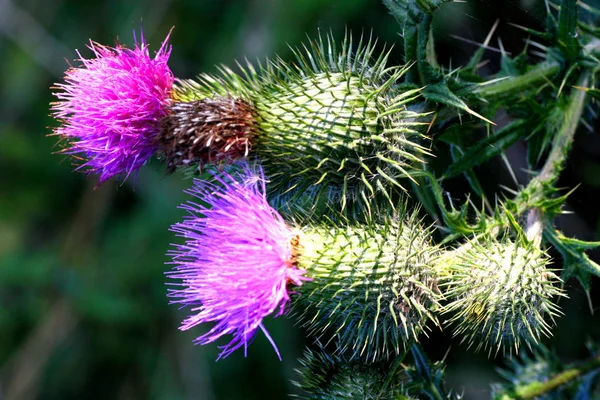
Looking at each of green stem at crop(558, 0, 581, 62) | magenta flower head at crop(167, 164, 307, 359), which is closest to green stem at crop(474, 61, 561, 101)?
green stem at crop(558, 0, 581, 62)

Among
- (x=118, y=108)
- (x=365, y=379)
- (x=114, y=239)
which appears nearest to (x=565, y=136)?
(x=365, y=379)

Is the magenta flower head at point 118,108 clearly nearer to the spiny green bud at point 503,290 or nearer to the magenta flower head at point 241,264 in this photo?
the magenta flower head at point 241,264

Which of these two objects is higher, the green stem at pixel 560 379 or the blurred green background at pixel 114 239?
the blurred green background at pixel 114 239

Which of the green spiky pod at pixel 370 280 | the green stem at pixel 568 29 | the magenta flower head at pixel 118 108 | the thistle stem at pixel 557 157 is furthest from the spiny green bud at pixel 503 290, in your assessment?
the magenta flower head at pixel 118 108

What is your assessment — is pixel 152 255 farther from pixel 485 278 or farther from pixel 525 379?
pixel 485 278

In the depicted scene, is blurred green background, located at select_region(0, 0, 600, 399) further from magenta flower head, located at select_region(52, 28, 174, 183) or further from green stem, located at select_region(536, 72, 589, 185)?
magenta flower head, located at select_region(52, 28, 174, 183)

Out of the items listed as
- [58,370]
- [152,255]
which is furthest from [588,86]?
[58,370]
